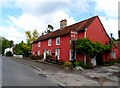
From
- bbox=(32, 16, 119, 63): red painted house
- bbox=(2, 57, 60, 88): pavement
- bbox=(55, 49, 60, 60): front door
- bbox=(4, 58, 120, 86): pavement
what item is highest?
bbox=(32, 16, 119, 63): red painted house

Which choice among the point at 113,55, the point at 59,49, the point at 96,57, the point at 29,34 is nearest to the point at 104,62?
the point at 96,57

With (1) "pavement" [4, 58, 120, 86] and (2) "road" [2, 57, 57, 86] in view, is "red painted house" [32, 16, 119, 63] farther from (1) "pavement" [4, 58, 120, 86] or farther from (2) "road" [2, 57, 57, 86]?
(2) "road" [2, 57, 57, 86]

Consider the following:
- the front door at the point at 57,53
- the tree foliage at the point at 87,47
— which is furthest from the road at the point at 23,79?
the front door at the point at 57,53

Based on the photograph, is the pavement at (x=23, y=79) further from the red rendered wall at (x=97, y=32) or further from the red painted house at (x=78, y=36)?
the red rendered wall at (x=97, y=32)

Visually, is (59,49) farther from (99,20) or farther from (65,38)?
(99,20)

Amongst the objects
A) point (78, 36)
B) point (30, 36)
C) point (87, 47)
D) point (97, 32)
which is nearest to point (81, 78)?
point (87, 47)

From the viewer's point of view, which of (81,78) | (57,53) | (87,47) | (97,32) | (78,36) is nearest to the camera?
(81,78)

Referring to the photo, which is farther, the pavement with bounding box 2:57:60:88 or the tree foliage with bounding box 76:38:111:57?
the tree foliage with bounding box 76:38:111:57

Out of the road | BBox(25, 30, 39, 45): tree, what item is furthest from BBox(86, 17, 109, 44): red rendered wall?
BBox(25, 30, 39, 45): tree

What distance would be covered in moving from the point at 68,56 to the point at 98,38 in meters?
5.49

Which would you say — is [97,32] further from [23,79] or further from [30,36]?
[30,36]

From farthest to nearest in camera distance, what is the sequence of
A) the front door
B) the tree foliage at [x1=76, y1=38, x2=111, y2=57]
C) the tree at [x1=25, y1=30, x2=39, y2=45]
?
the tree at [x1=25, y1=30, x2=39, y2=45] < the front door < the tree foliage at [x1=76, y1=38, x2=111, y2=57]

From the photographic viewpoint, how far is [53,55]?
3559 centimetres

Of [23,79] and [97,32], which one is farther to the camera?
[97,32]
